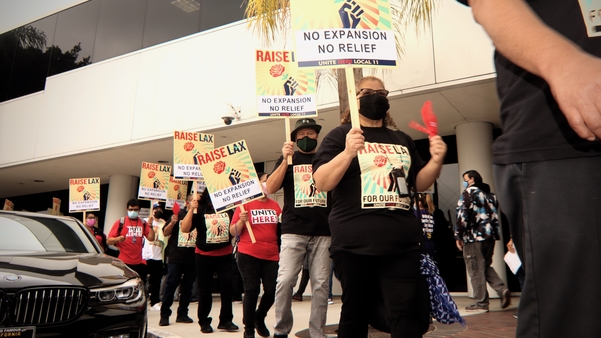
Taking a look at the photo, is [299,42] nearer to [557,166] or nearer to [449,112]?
[557,166]

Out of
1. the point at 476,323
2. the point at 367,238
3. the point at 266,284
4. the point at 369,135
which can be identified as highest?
the point at 369,135

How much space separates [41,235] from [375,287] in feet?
12.3

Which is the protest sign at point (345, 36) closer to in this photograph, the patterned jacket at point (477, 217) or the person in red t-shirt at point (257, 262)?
the person in red t-shirt at point (257, 262)

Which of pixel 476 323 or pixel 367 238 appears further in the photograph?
pixel 476 323

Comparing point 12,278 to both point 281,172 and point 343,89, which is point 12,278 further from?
point 343,89

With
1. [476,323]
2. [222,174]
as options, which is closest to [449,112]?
[476,323]

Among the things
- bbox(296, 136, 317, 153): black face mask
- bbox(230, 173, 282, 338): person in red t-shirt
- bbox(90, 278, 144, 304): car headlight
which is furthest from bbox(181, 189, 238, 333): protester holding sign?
bbox(90, 278, 144, 304): car headlight

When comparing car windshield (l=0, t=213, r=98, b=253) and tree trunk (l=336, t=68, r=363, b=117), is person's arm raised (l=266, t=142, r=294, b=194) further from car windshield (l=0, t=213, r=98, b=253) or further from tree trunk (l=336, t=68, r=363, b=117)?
car windshield (l=0, t=213, r=98, b=253)

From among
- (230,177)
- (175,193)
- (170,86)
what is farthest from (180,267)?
(170,86)

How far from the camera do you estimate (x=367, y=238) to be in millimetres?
3137

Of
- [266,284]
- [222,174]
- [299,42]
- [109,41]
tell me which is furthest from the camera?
[109,41]

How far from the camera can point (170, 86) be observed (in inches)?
540

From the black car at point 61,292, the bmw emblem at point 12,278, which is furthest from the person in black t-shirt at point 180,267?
the bmw emblem at point 12,278

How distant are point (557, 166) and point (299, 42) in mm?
3006
